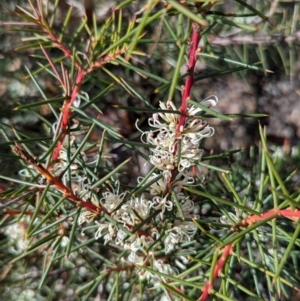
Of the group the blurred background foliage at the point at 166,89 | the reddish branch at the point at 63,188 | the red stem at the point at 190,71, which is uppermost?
the red stem at the point at 190,71

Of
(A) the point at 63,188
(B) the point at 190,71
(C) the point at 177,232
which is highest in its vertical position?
(B) the point at 190,71

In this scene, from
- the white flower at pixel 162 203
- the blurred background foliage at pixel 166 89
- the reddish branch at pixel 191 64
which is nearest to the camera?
the reddish branch at pixel 191 64

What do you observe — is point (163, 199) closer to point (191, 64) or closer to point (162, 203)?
point (162, 203)

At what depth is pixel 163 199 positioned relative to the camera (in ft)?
1.94

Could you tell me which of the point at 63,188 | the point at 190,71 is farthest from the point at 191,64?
the point at 63,188

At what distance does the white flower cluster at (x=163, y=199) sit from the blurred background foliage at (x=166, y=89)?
86 mm

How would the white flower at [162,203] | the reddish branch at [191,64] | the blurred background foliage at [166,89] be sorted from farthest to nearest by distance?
the blurred background foliage at [166,89] < the white flower at [162,203] < the reddish branch at [191,64]

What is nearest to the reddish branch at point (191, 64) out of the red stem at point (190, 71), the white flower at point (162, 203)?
the red stem at point (190, 71)

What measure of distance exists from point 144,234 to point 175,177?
10 centimetres

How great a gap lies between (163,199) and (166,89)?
149 mm

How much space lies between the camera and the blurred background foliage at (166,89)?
92 cm

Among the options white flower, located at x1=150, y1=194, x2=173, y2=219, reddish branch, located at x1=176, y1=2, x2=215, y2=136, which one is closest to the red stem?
reddish branch, located at x1=176, y1=2, x2=215, y2=136

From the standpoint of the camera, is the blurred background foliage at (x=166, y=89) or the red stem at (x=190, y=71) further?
the blurred background foliage at (x=166, y=89)

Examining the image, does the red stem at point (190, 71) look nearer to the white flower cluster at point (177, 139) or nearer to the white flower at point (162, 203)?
the white flower cluster at point (177, 139)
